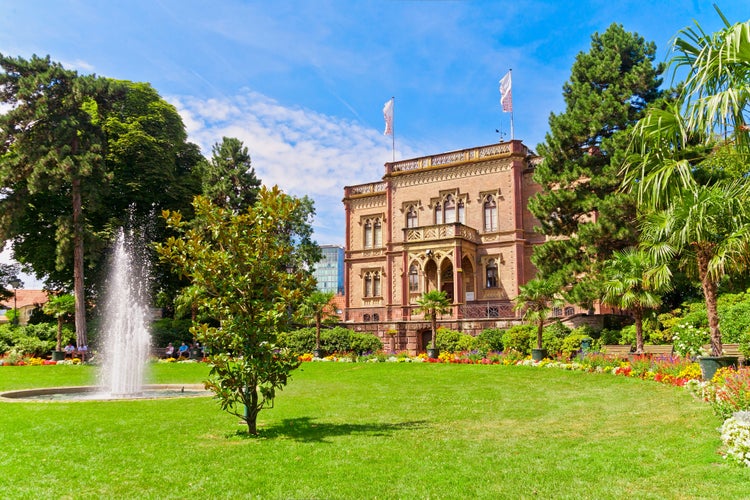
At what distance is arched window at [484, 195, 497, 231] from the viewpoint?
36.0 metres

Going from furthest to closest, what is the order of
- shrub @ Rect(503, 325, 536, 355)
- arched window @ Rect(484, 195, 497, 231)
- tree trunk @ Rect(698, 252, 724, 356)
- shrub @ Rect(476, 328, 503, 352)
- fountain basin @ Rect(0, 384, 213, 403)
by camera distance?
arched window @ Rect(484, 195, 497, 231), shrub @ Rect(476, 328, 503, 352), shrub @ Rect(503, 325, 536, 355), fountain basin @ Rect(0, 384, 213, 403), tree trunk @ Rect(698, 252, 724, 356)

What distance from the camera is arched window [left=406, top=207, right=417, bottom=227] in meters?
38.9

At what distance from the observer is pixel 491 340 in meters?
26.9

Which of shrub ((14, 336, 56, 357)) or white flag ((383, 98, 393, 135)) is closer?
shrub ((14, 336, 56, 357))

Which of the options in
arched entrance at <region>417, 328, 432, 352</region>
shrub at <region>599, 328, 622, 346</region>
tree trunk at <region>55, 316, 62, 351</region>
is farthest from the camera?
arched entrance at <region>417, 328, 432, 352</region>

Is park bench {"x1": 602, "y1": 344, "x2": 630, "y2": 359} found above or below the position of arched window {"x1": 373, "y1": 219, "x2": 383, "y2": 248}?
below

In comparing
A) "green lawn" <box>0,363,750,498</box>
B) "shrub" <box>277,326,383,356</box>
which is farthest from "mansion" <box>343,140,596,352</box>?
"green lawn" <box>0,363,750,498</box>

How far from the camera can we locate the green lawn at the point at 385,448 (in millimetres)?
6332

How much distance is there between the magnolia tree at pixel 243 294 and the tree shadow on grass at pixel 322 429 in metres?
0.48

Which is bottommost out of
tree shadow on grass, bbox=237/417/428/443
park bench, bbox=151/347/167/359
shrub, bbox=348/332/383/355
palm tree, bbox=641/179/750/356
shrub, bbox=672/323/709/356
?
park bench, bbox=151/347/167/359

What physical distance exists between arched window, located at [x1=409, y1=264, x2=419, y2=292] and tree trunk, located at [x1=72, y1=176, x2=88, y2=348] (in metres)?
19.2

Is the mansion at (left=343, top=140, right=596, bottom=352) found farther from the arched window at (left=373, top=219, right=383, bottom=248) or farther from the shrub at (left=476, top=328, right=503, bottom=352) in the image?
the shrub at (left=476, top=328, right=503, bottom=352)

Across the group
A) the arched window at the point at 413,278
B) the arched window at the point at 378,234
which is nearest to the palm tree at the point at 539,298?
the arched window at the point at 413,278

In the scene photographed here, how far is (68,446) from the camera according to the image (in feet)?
27.9
